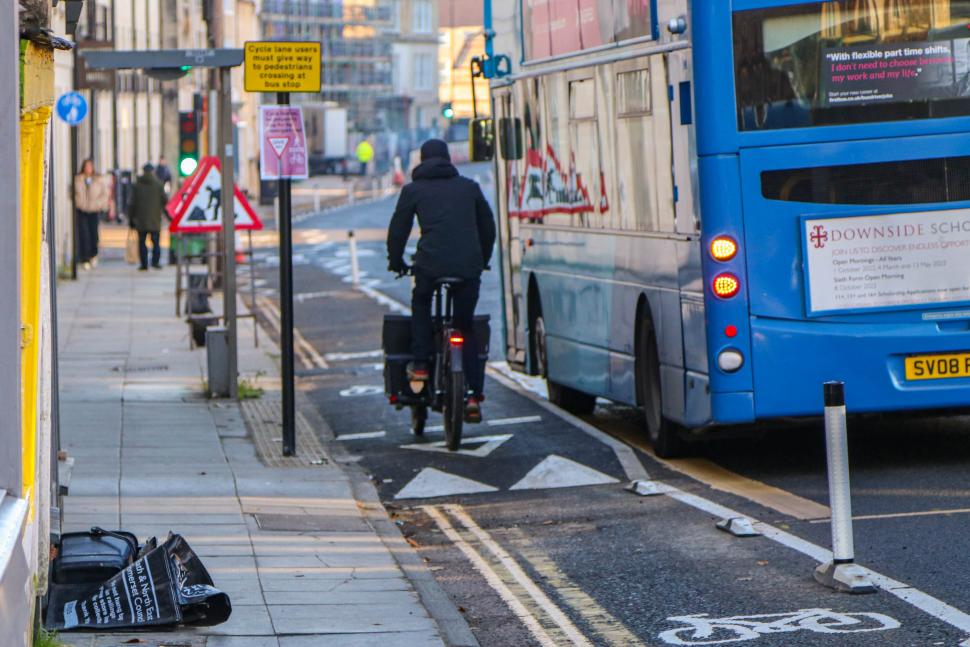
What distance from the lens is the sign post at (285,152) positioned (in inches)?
535

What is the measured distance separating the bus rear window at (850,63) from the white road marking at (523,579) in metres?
2.54

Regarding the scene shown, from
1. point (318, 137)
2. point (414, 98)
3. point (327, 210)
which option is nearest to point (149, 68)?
point (327, 210)

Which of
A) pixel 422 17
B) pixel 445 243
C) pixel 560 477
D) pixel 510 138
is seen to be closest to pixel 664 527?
pixel 560 477

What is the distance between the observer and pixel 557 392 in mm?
15906

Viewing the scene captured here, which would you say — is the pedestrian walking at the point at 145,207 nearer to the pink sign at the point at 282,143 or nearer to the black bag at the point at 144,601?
the pink sign at the point at 282,143

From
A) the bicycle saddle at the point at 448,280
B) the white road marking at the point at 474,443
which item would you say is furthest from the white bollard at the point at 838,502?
the bicycle saddle at the point at 448,280

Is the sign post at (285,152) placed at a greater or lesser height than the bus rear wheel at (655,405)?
greater

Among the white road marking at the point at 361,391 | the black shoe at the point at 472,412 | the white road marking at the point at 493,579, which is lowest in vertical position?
the white road marking at the point at 493,579

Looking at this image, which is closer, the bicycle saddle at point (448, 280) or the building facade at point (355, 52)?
the bicycle saddle at point (448, 280)

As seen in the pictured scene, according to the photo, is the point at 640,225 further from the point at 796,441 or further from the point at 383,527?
the point at 383,527

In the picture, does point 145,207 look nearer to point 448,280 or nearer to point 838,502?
point 448,280

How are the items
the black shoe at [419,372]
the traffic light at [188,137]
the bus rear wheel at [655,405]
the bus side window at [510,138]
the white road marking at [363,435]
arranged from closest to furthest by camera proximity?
1. the bus rear wheel at [655,405]
2. the black shoe at [419,372]
3. the white road marking at [363,435]
4. the bus side window at [510,138]
5. the traffic light at [188,137]

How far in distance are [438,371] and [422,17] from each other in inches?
6240

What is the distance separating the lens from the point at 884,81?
11070 millimetres
